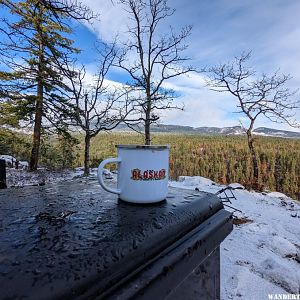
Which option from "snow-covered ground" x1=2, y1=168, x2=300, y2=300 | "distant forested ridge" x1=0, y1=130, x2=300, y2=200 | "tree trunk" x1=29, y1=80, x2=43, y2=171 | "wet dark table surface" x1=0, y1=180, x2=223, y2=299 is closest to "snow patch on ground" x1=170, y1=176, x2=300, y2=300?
"snow-covered ground" x1=2, y1=168, x2=300, y2=300

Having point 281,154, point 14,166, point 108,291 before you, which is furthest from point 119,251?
point 281,154

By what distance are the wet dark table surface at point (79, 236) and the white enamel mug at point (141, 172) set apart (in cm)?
3

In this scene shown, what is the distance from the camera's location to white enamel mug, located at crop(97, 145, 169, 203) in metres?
0.62

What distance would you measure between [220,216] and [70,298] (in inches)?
20.0

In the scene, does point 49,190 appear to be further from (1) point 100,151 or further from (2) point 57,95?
(1) point 100,151

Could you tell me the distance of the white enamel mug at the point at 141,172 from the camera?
617 millimetres

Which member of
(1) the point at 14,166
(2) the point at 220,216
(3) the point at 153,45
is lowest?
(1) the point at 14,166

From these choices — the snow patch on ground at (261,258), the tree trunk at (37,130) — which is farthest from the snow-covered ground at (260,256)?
the tree trunk at (37,130)

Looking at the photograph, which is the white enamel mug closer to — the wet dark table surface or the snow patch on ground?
the wet dark table surface

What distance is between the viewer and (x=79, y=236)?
431 millimetres

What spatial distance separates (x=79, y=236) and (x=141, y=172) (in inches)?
9.1

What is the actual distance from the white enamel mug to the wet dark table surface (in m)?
0.03

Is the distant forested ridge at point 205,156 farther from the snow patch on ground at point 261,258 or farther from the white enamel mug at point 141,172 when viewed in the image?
the white enamel mug at point 141,172

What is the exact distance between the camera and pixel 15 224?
1.60ft
